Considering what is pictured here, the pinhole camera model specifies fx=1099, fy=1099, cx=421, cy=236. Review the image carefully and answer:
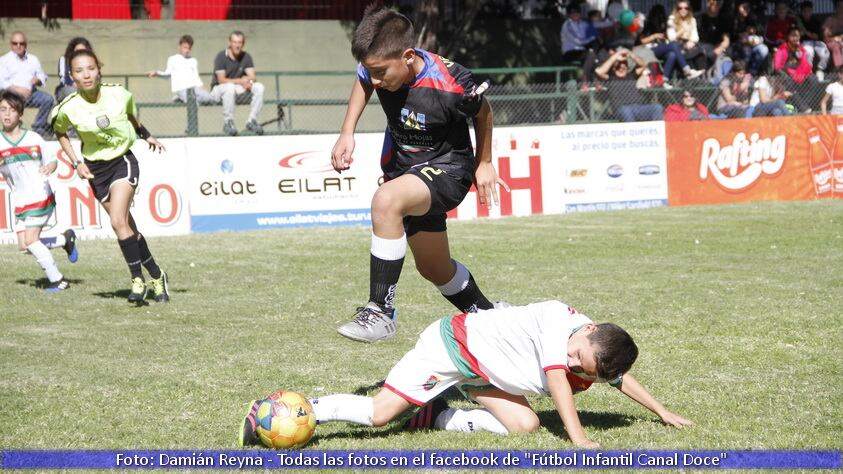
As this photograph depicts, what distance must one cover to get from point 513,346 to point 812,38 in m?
20.2

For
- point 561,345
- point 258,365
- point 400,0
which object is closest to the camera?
point 561,345

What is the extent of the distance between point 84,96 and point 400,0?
1482 centimetres

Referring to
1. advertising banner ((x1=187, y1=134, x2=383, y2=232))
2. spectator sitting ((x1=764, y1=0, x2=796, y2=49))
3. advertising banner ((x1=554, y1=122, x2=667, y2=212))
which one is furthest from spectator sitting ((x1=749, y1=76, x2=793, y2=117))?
advertising banner ((x1=187, y1=134, x2=383, y2=232))

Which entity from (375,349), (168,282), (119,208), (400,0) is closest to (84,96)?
(119,208)

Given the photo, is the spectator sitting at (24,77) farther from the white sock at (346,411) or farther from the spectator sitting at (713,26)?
the spectator sitting at (713,26)

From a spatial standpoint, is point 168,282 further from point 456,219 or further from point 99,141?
point 456,219

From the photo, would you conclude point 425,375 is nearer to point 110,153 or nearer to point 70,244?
point 110,153

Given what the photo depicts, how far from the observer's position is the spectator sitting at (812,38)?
2244cm

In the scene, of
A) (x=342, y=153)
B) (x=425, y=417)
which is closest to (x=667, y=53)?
(x=342, y=153)

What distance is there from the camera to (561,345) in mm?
4906

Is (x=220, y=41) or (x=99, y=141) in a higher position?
(x=220, y=41)

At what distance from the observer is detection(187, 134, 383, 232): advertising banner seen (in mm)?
16188

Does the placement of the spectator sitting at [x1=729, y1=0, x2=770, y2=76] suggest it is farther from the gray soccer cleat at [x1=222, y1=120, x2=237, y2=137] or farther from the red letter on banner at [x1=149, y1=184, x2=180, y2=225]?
the red letter on banner at [x1=149, y1=184, x2=180, y2=225]

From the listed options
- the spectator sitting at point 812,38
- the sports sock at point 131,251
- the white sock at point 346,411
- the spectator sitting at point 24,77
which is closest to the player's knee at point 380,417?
the white sock at point 346,411
